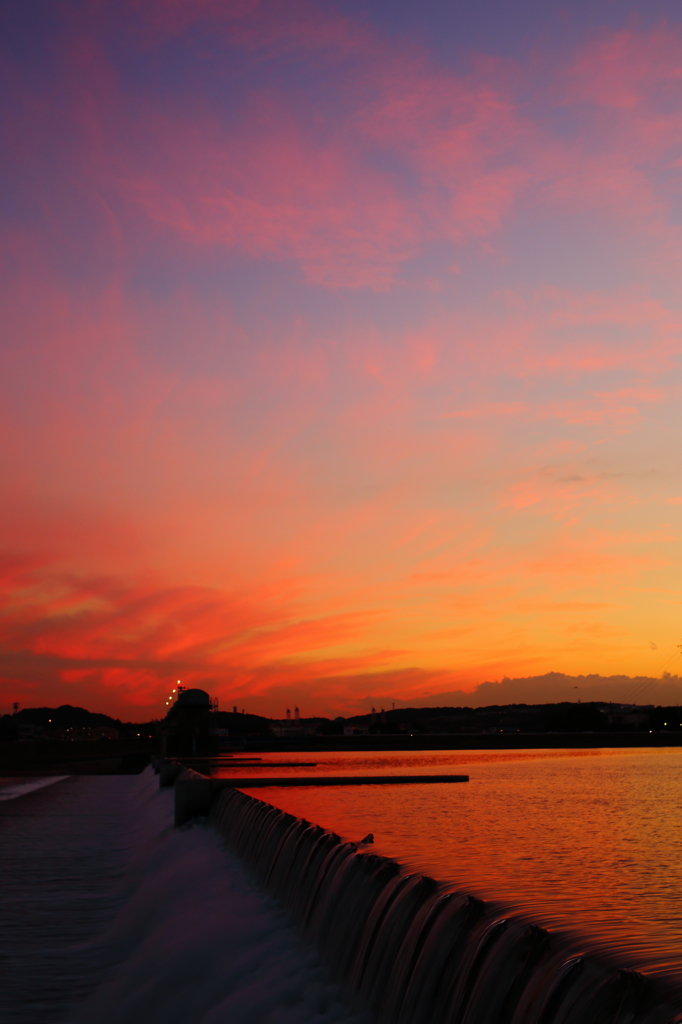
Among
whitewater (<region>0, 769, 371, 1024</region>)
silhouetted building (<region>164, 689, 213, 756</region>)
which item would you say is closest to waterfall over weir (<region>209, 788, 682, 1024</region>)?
whitewater (<region>0, 769, 371, 1024</region>)

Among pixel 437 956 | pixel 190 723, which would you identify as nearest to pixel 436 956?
pixel 437 956

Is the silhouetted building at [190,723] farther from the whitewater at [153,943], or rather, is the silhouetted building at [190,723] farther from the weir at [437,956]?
the weir at [437,956]

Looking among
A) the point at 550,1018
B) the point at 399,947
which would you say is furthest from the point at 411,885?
the point at 550,1018

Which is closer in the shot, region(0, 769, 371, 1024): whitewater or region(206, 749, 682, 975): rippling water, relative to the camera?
region(0, 769, 371, 1024): whitewater

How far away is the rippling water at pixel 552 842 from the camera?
13.0 meters

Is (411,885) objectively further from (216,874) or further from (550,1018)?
(216,874)

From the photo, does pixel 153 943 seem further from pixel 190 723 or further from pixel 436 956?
pixel 190 723

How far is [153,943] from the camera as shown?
15570 mm

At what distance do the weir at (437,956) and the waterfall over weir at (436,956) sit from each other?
11mm

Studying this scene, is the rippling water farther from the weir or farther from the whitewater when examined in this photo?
the whitewater

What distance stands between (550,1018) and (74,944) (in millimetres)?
12691

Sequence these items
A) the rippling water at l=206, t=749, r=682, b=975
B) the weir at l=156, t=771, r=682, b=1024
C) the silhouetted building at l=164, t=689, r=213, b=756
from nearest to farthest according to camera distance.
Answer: the weir at l=156, t=771, r=682, b=1024, the rippling water at l=206, t=749, r=682, b=975, the silhouetted building at l=164, t=689, r=213, b=756

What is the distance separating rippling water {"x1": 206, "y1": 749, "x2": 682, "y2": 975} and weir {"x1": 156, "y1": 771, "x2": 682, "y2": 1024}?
100 cm

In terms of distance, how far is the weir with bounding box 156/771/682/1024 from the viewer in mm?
6984
